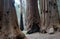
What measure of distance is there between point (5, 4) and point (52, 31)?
2.62 m

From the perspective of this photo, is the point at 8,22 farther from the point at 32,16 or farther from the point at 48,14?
the point at 48,14

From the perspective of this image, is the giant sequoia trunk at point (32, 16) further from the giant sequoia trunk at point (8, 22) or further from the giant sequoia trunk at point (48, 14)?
the giant sequoia trunk at point (8, 22)

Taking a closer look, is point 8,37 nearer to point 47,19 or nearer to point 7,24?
point 7,24

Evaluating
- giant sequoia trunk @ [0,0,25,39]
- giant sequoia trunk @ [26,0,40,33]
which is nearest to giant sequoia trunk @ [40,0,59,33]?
giant sequoia trunk @ [26,0,40,33]

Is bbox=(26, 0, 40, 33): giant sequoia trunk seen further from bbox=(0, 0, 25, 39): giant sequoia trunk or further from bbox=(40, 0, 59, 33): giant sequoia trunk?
bbox=(0, 0, 25, 39): giant sequoia trunk

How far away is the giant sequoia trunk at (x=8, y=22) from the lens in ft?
9.33

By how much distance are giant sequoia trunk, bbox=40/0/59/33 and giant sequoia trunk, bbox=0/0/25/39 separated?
7.93 feet

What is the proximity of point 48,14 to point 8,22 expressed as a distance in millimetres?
2664

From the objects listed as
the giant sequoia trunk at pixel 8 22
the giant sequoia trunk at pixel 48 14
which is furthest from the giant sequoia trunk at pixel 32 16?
the giant sequoia trunk at pixel 8 22

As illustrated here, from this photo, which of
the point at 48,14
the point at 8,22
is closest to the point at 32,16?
the point at 48,14

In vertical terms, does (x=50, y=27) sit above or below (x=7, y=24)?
below

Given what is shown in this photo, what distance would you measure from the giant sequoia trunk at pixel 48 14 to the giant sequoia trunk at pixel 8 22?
2417 millimetres

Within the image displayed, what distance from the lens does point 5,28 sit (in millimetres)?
2898

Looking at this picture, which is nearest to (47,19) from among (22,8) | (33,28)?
(33,28)
